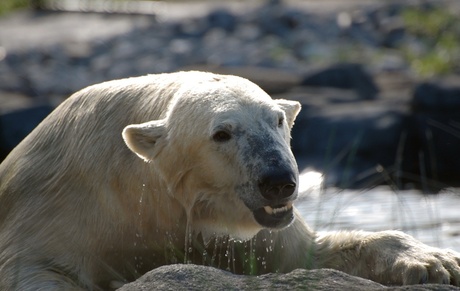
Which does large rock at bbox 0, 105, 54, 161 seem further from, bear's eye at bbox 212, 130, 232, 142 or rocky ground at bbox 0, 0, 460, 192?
bear's eye at bbox 212, 130, 232, 142

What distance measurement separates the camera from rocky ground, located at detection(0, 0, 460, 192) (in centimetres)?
1054

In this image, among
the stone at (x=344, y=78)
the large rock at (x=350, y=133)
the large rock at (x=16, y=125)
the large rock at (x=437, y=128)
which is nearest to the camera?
the large rock at (x=437, y=128)

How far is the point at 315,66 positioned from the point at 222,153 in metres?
9.76

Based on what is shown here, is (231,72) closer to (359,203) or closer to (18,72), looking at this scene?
(18,72)

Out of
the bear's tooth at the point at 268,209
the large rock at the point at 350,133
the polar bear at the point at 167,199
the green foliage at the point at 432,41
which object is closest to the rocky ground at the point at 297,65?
the large rock at the point at 350,133

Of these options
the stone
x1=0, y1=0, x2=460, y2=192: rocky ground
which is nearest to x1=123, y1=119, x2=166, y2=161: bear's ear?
x1=0, y1=0, x2=460, y2=192: rocky ground

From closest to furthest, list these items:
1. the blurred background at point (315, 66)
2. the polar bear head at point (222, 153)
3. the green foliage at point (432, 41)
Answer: the polar bear head at point (222, 153)
the blurred background at point (315, 66)
the green foliage at point (432, 41)

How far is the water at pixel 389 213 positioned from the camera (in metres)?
6.52

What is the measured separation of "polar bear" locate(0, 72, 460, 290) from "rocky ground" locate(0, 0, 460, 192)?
3.76m

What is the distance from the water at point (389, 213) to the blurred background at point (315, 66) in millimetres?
25

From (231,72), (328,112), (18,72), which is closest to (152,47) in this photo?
(18,72)

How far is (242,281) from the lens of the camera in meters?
3.98

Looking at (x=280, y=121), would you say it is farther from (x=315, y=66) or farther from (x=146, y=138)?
(x=315, y=66)

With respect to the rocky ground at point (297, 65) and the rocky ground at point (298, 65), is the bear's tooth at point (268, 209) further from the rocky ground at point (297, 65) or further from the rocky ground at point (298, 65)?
the rocky ground at point (297, 65)
